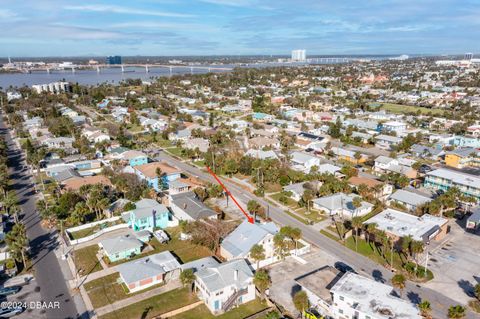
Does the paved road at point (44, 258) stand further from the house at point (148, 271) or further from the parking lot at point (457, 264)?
the parking lot at point (457, 264)

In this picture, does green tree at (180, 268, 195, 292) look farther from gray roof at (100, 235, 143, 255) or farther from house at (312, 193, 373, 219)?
house at (312, 193, 373, 219)

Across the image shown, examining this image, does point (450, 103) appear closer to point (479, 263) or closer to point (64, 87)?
point (479, 263)

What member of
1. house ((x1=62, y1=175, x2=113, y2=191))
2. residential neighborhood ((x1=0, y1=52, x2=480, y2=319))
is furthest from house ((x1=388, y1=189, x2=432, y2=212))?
house ((x1=62, y1=175, x2=113, y2=191))

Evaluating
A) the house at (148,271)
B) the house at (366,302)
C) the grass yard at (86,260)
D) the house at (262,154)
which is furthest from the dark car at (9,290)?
the house at (262,154)

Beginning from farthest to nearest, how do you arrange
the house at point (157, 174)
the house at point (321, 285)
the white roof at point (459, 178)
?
the house at point (157, 174), the white roof at point (459, 178), the house at point (321, 285)

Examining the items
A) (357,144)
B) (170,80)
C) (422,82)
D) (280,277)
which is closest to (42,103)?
(170,80)
